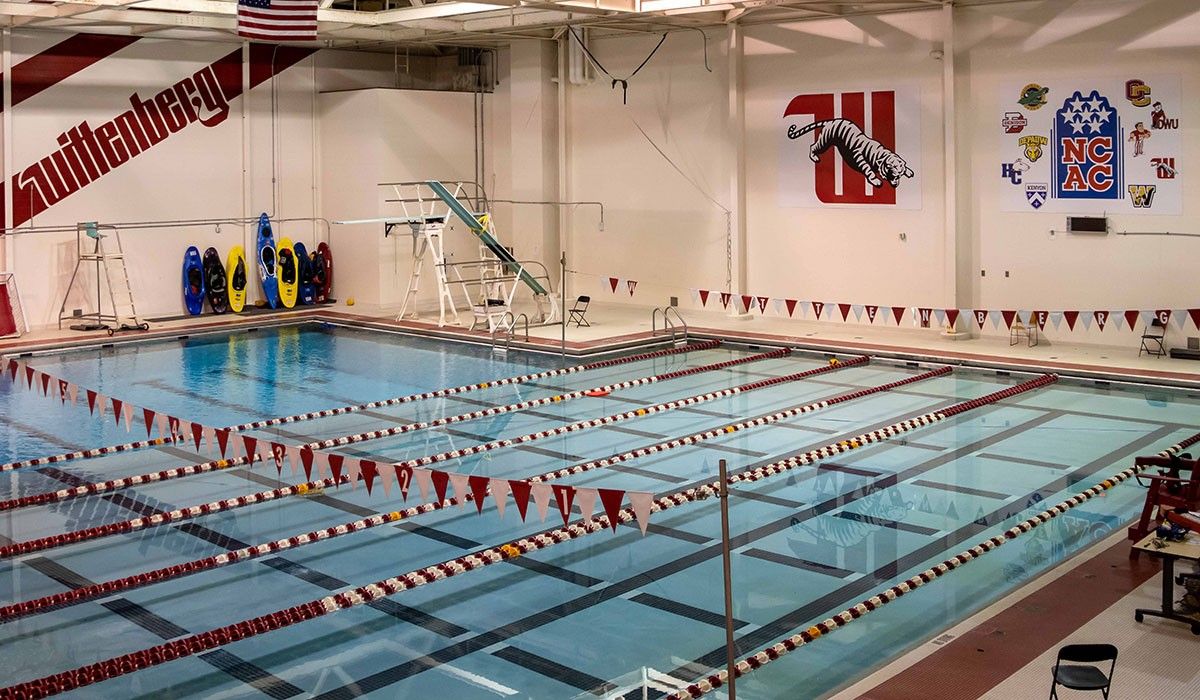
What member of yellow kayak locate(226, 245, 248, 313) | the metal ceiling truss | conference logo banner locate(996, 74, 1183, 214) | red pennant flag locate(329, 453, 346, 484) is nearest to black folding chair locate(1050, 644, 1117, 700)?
red pennant flag locate(329, 453, 346, 484)

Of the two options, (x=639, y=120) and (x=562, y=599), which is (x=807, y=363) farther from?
(x=562, y=599)

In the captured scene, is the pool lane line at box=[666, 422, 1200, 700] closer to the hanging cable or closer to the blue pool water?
the blue pool water

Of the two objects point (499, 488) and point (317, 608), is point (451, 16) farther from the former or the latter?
point (317, 608)

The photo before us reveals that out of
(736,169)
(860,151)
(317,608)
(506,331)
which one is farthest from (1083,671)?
(736,169)

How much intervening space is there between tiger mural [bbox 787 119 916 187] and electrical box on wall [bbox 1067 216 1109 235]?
7.17ft

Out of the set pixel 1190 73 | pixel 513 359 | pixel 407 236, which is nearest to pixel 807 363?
pixel 513 359

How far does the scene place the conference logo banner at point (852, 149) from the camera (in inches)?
626

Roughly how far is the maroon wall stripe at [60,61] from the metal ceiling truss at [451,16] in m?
0.25

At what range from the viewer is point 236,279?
741 inches

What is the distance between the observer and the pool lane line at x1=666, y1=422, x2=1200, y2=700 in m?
5.62

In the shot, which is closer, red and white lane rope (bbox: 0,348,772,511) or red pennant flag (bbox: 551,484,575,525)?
red pennant flag (bbox: 551,484,575,525)

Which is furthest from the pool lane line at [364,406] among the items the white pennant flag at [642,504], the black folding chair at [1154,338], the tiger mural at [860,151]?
the black folding chair at [1154,338]

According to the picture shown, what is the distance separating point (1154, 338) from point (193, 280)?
12873 millimetres

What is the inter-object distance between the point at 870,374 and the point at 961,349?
59.7 inches
